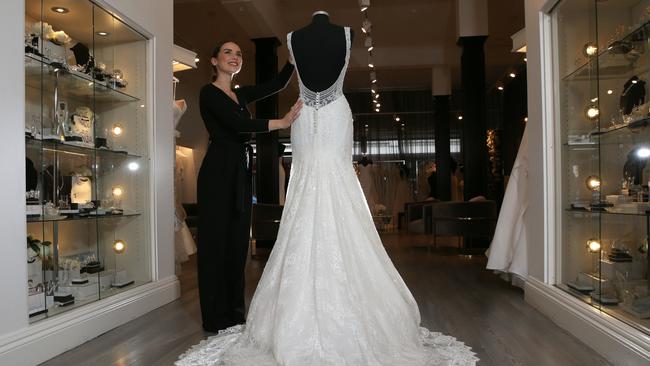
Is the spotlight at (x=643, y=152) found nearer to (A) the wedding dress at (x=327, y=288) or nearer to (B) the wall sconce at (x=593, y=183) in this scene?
(B) the wall sconce at (x=593, y=183)

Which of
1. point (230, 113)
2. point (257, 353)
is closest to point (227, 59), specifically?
point (230, 113)

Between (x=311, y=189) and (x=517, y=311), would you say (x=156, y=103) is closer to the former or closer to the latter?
(x=311, y=189)

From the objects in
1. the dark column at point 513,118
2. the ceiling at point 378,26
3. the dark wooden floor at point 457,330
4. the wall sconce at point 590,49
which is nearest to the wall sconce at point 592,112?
the wall sconce at point 590,49

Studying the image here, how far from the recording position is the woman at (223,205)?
2.88m

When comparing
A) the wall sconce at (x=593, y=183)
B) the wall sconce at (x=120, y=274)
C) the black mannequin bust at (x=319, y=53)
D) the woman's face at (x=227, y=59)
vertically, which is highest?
the woman's face at (x=227, y=59)

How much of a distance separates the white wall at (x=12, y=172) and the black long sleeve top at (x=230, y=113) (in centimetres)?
95

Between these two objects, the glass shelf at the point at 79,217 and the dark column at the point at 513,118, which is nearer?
the glass shelf at the point at 79,217

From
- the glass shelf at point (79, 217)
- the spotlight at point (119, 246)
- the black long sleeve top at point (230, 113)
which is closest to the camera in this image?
the glass shelf at point (79, 217)

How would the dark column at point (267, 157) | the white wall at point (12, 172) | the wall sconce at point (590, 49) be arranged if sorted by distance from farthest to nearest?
the dark column at point (267, 157)
the wall sconce at point (590, 49)
the white wall at point (12, 172)

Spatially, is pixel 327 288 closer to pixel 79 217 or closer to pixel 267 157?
pixel 79 217

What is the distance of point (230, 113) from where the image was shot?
2.81 m

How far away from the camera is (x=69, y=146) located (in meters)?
3.00

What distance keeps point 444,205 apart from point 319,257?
5.38m

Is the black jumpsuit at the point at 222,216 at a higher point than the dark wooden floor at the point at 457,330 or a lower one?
higher
